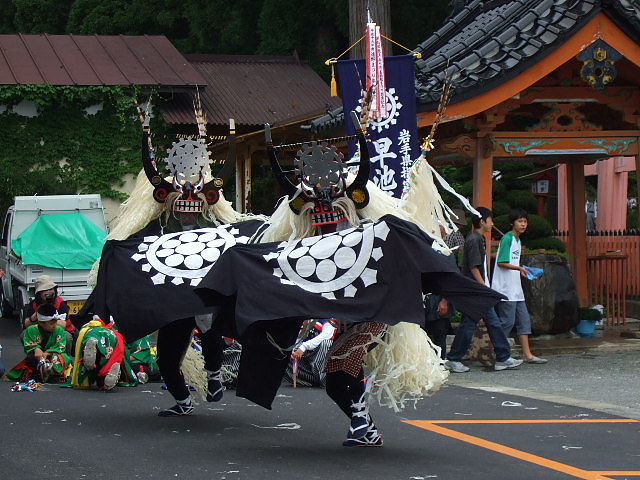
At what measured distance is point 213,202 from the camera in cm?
902

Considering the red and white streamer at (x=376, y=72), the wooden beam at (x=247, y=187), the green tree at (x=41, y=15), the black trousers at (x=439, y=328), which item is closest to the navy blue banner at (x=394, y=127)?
the red and white streamer at (x=376, y=72)

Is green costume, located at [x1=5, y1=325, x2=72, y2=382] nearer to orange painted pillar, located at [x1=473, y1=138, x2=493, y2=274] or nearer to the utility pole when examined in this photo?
orange painted pillar, located at [x1=473, y1=138, x2=493, y2=274]

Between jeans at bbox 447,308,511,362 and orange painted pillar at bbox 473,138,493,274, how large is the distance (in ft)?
4.52

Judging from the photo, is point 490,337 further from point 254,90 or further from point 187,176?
point 254,90

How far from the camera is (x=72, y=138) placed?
25609 mm

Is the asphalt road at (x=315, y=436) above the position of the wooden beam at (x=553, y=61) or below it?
below

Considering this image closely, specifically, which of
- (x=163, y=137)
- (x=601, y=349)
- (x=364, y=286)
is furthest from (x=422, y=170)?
(x=163, y=137)

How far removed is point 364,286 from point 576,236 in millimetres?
10060

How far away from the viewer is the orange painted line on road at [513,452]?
21.0 ft

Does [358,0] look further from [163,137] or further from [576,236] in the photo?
[163,137]

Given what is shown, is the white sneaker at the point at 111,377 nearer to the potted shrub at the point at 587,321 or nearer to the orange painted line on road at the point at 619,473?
the orange painted line on road at the point at 619,473

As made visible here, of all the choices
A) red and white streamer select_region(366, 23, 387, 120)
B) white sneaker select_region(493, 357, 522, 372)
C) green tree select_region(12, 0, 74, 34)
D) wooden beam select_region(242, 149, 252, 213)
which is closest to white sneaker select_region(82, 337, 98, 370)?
red and white streamer select_region(366, 23, 387, 120)

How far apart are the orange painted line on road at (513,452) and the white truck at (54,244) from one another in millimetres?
9198

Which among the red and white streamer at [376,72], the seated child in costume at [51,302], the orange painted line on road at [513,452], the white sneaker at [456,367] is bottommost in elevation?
the orange painted line on road at [513,452]
